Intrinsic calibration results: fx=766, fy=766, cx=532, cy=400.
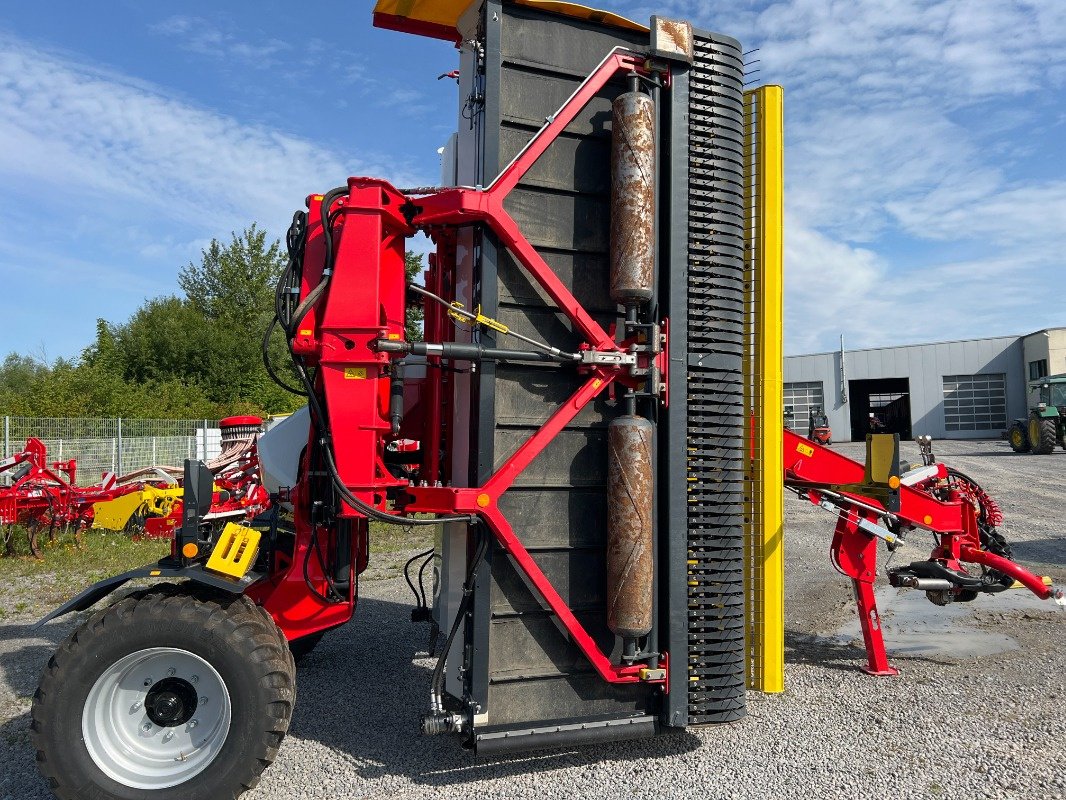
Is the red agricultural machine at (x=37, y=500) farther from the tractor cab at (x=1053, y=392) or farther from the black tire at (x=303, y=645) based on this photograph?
the tractor cab at (x=1053, y=392)

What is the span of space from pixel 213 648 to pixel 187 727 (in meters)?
0.44

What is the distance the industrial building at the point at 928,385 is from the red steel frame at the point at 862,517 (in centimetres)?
3169

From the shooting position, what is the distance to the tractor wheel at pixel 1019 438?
25962 millimetres

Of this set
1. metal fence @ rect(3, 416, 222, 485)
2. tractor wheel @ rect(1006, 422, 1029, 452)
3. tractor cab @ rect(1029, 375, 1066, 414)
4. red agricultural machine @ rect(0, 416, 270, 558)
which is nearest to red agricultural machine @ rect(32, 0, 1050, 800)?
red agricultural machine @ rect(0, 416, 270, 558)

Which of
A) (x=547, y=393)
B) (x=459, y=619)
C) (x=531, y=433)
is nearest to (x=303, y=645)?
(x=459, y=619)

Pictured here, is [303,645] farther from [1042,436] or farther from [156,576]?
[1042,436]

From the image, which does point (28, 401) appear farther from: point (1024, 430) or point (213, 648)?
point (1024, 430)

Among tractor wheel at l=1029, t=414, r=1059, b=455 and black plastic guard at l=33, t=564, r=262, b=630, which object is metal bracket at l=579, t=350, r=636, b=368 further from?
tractor wheel at l=1029, t=414, r=1059, b=455

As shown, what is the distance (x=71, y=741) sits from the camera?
3256 millimetres

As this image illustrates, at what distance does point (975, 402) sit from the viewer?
38281mm

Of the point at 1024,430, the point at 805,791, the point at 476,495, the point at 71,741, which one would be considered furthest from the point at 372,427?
the point at 1024,430

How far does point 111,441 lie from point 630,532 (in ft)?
58.2

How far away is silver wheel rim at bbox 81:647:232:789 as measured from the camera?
3350 mm

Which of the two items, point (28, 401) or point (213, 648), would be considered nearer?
point (213, 648)
